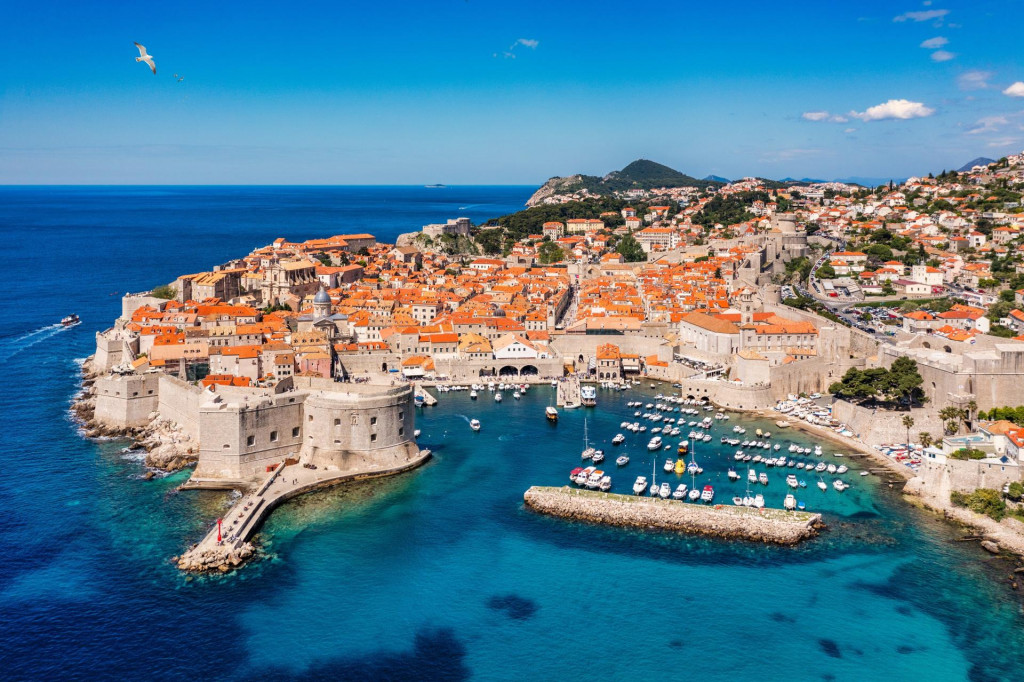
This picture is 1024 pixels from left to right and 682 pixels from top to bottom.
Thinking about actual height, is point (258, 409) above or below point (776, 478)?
above

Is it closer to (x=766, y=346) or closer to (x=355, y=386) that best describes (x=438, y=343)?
(x=355, y=386)

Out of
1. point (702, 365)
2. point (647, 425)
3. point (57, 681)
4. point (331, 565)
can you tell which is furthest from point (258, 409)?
point (702, 365)

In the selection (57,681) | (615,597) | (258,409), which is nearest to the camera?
(57,681)

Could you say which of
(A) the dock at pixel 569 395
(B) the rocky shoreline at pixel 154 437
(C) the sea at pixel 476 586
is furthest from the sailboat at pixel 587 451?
(B) the rocky shoreline at pixel 154 437

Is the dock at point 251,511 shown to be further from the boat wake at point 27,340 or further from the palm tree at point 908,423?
the boat wake at point 27,340

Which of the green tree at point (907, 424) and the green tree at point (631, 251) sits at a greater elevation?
the green tree at point (631, 251)

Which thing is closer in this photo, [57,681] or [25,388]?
[57,681]
